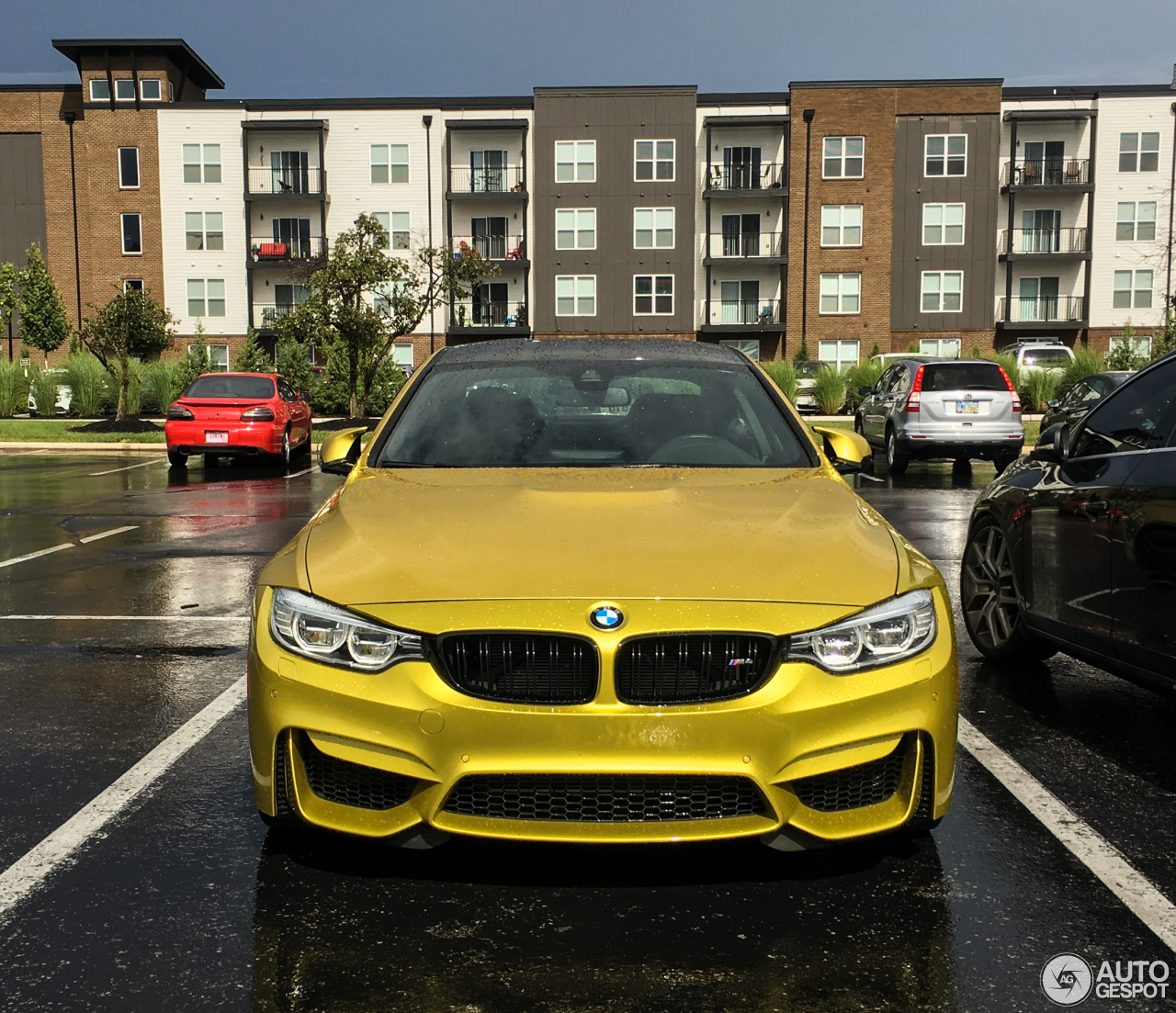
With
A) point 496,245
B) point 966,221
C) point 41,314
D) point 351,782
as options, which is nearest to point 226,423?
point 351,782

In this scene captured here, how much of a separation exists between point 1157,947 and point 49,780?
11.7ft

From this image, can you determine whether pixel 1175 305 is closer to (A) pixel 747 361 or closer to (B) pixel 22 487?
(B) pixel 22 487

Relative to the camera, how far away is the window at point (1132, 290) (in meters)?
54.9

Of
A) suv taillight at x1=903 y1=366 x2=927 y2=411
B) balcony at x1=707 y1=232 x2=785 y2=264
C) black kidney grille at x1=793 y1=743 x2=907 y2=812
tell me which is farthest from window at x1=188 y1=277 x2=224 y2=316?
black kidney grille at x1=793 y1=743 x2=907 y2=812

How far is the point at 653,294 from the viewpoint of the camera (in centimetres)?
5506

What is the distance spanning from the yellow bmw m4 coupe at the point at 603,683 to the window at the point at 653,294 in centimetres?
5224

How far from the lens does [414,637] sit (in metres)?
3.16

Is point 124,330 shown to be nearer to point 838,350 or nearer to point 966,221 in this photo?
point 838,350

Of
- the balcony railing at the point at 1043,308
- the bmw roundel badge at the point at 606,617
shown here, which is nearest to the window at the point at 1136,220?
the balcony railing at the point at 1043,308

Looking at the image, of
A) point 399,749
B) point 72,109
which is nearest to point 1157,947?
point 399,749

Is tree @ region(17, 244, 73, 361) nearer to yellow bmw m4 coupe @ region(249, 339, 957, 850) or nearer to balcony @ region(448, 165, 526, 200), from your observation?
balcony @ region(448, 165, 526, 200)

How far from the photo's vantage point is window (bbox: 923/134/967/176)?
53812 mm

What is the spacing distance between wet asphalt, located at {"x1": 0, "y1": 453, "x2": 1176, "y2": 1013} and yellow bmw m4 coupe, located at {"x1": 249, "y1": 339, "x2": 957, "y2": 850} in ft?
0.74

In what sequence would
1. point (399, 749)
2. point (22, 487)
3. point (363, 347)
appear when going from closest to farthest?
point (399, 749)
point (22, 487)
point (363, 347)
